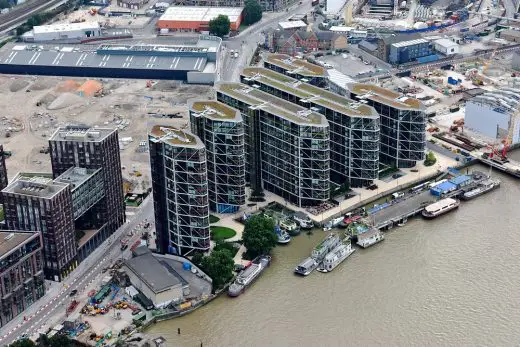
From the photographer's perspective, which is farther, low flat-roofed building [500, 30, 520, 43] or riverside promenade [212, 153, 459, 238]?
low flat-roofed building [500, 30, 520, 43]

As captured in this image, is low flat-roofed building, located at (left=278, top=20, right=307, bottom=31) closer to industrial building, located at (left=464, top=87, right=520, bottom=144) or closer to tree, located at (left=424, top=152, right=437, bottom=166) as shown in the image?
industrial building, located at (left=464, top=87, right=520, bottom=144)

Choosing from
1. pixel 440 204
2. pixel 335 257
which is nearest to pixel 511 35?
pixel 440 204

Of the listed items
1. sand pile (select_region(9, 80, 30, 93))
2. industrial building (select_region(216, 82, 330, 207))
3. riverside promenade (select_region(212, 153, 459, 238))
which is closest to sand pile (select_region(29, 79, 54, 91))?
sand pile (select_region(9, 80, 30, 93))

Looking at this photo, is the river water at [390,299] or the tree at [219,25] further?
the tree at [219,25]

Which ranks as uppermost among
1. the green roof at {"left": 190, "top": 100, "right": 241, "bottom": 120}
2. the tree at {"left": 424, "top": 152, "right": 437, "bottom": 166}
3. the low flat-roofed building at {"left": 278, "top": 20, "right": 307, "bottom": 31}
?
the green roof at {"left": 190, "top": 100, "right": 241, "bottom": 120}

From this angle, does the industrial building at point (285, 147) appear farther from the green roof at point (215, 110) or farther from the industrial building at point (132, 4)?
the industrial building at point (132, 4)

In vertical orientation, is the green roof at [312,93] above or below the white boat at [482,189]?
above

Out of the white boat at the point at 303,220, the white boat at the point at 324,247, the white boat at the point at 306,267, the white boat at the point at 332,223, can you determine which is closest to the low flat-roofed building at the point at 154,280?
the white boat at the point at 306,267
